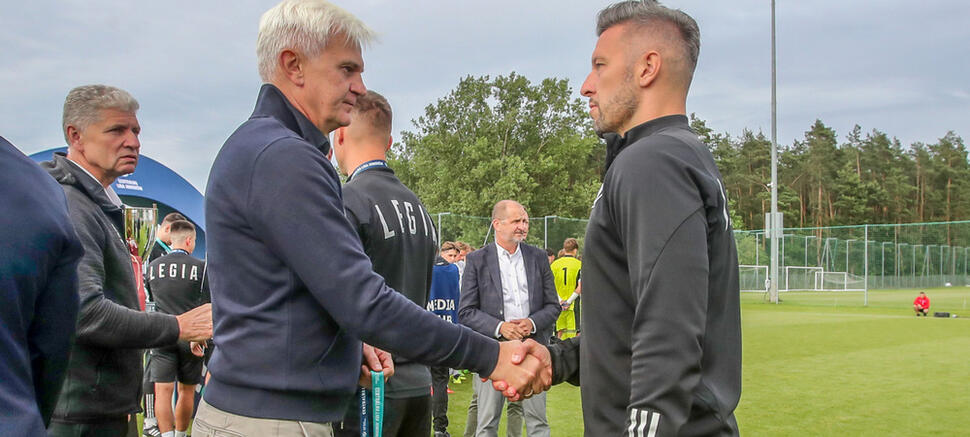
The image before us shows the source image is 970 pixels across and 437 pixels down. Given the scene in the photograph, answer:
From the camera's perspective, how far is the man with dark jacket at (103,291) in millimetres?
3002

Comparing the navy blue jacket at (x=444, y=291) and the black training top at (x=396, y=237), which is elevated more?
the black training top at (x=396, y=237)

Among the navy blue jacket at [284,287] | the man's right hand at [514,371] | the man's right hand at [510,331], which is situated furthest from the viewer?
the man's right hand at [510,331]

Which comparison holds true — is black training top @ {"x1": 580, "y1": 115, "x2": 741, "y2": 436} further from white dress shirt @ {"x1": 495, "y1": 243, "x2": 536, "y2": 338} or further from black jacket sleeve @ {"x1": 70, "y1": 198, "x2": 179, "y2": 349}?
white dress shirt @ {"x1": 495, "y1": 243, "x2": 536, "y2": 338}

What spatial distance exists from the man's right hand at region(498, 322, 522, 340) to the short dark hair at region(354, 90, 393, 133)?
3.13 meters

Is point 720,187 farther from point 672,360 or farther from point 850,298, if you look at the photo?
point 850,298

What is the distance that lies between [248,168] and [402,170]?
188 feet

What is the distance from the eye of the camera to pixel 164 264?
7883 millimetres

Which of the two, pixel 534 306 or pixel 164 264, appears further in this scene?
pixel 164 264

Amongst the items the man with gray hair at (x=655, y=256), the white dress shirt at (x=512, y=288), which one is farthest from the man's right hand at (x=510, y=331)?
the man with gray hair at (x=655, y=256)

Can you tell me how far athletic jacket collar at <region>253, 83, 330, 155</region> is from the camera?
7.65ft

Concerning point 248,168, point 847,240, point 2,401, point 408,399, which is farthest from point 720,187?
point 847,240

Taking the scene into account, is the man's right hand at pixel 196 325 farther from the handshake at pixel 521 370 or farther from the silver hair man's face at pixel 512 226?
the silver hair man's face at pixel 512 226

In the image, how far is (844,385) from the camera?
1130 cm

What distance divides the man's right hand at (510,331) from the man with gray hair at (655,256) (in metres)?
4.42
